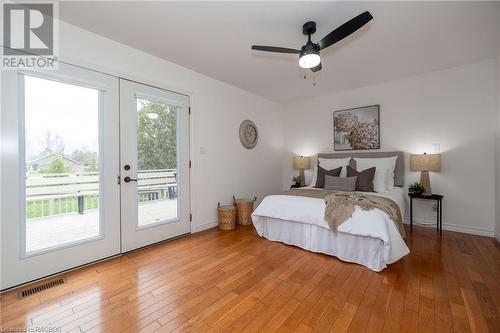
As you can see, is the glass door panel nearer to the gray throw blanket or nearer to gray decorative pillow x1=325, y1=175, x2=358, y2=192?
the gray throw blanket

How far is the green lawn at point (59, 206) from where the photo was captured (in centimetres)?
204

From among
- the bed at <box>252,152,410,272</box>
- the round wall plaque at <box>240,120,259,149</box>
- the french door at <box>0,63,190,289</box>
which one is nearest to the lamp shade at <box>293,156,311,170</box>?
the round wall plaque at <box>240,120,259,149</box>

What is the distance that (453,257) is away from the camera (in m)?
2.47

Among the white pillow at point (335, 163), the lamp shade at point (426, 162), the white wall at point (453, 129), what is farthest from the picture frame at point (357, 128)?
the lamp shade at point (426, 162)

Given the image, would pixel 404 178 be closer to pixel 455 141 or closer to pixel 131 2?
pixel 455 141

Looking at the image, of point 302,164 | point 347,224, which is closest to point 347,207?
point 347,224

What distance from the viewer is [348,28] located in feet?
6.10

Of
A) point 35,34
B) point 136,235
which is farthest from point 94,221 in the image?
point 35,34

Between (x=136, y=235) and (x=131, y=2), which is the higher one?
(x=131, y=2)

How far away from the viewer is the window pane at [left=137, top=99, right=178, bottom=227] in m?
2.86

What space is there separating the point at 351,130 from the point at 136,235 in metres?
4.13

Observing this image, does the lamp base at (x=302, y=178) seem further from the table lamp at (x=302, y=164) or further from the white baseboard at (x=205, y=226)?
the white baseboard at (x=205, y=226)

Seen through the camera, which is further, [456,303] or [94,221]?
[94,221]

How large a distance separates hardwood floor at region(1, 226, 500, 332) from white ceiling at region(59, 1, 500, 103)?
2.54 metres
